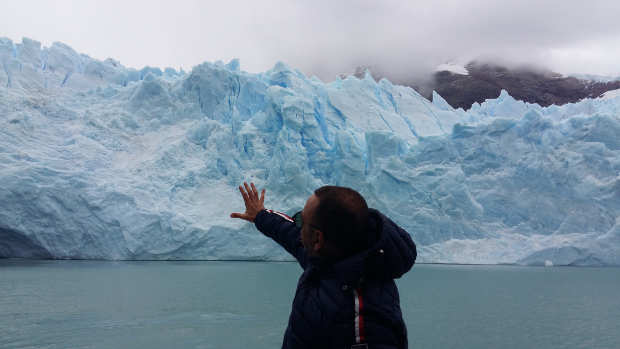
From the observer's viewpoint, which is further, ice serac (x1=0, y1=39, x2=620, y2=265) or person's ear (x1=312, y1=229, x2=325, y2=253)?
ice serac (x1=0, y1=39, x2=620, y2=265)

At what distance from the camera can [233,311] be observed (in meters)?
6.90

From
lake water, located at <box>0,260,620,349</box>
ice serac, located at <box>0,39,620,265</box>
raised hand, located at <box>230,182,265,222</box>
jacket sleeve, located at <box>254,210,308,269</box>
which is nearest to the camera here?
jacket sleeve, located at <box>254,210,308,269</box>

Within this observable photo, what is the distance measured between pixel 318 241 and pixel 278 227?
0.70ft

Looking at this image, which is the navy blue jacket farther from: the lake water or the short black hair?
the lake water

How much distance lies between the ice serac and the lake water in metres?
3.56

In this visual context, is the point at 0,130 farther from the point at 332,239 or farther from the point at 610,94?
the point at 610,94

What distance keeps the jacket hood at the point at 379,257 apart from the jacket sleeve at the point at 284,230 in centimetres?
14

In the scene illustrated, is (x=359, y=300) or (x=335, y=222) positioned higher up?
(x=335, y=222)

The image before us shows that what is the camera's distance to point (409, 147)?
1803 cm

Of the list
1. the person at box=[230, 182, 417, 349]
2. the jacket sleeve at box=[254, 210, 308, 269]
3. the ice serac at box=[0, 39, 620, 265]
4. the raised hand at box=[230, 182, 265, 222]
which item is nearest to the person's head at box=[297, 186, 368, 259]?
the person at box=[230, 182, 417, 349]

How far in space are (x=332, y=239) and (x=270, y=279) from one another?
9951 millimetres

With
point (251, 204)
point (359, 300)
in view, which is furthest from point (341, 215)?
point (251, 204)

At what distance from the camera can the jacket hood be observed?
91cm

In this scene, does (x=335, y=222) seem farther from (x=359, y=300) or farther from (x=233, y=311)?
(x=233, y=311)
